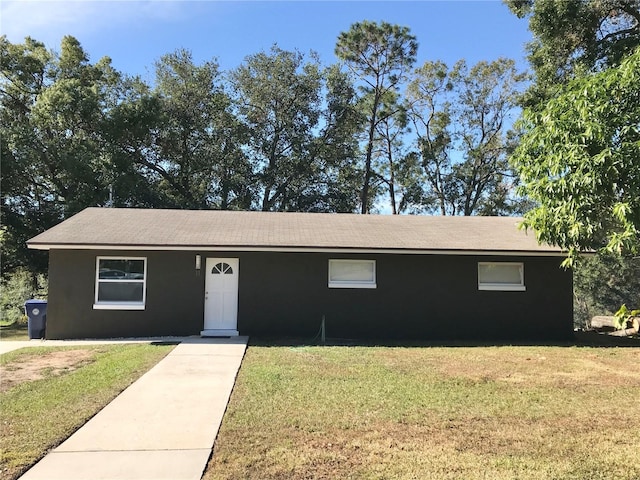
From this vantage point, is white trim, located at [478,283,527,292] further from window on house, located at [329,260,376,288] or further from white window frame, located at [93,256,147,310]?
white window frame, located at [93,256,147,310]

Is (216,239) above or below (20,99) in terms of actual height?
below

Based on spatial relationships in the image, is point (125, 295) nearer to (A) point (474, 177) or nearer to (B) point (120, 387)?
(B) point (120, 387)

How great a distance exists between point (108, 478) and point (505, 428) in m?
4.22

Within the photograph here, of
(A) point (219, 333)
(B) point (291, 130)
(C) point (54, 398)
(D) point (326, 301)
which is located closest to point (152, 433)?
(C) point (54, 398)

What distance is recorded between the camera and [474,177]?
33.4 m

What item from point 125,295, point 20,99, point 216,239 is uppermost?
point 20,99

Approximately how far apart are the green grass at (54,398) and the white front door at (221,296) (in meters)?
2.46

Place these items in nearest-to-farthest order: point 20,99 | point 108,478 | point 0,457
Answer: point 108,478, point 0,457, point 20,99

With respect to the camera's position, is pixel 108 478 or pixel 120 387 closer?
pixel 108 478

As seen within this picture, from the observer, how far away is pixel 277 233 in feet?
46.3

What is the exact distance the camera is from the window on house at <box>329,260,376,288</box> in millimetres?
13547

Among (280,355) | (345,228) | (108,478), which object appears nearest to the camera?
(108,478)

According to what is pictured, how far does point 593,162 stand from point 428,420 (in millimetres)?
4282

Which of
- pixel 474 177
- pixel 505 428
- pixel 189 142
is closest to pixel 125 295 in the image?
pixel 505 428
